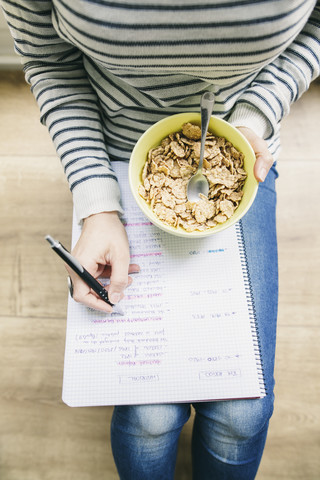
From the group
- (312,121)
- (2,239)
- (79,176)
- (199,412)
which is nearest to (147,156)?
(79,176)

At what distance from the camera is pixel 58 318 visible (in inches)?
36.0

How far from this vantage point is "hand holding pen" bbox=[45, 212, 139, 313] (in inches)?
21.3

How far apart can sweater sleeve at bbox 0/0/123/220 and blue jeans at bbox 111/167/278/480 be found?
27cm

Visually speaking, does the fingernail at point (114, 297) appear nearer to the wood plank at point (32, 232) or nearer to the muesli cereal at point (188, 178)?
the muesli cereal at point (188, 178)

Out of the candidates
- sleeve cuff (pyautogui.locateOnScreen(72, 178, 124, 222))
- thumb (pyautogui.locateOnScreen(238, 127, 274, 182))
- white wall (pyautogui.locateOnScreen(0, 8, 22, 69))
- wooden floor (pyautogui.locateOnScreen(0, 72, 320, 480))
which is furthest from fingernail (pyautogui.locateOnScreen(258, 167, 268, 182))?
white wall (pyautogui.locateOnScreen(0, 8, 22, 69))

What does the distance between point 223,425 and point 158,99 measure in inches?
21.4

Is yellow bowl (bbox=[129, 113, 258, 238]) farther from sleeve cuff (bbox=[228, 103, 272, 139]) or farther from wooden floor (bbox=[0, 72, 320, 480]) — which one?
wooden floor (bbox=[0, 72, 320, 480])

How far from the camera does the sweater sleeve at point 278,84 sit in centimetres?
56

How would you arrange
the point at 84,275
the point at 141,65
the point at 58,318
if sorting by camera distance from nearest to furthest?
1. the point at 141,65
2. the point at 84,275
3. the point at 58,318

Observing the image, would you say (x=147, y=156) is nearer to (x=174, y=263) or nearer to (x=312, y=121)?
(x=174, y=263)

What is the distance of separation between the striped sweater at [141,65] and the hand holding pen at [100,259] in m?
0.03

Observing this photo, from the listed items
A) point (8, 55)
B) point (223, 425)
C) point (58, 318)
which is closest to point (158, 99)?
point (223, 425)

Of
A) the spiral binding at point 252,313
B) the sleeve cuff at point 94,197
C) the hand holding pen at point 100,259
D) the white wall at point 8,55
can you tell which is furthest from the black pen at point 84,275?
the white wall at point 8,55

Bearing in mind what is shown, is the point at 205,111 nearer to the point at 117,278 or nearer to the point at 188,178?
the point at 188,178
